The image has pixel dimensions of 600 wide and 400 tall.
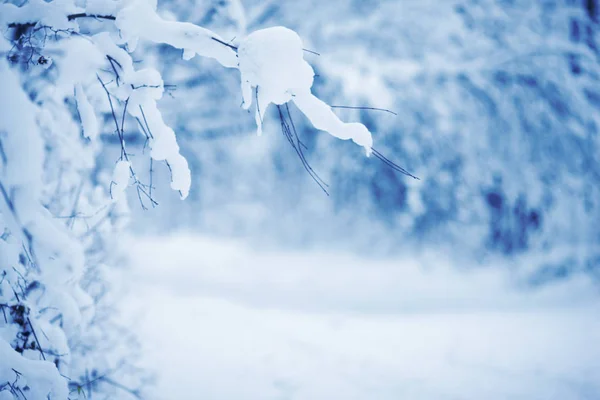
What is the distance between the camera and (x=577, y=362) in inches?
201

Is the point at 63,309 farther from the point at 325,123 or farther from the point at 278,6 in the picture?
the point at 278,6

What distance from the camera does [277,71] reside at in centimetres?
125

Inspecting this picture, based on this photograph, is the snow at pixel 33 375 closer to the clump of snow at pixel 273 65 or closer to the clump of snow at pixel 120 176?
the clump of snow at pixel 120 176

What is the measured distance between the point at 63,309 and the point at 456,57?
5742 mm

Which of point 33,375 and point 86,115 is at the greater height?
point 86,115

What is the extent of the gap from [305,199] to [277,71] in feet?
30.6

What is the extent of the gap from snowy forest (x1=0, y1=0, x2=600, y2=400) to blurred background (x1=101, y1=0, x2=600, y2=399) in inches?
1.5

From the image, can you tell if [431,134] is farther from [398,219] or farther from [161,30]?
[161,30]

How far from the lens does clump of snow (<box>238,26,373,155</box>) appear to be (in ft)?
4.11

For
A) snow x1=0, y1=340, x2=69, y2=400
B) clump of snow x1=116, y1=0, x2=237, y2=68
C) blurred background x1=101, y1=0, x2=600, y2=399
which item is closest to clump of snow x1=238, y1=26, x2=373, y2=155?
clump of snow x1=116, y1=0, x2=237, y2=68

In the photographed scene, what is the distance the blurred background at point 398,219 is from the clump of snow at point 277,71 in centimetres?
228

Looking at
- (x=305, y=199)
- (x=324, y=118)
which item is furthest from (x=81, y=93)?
(x=305, y=199)

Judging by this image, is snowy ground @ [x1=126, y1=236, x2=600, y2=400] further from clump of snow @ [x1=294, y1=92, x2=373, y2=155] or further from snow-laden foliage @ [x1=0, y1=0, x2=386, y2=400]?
clump of snow @ [x1=294, y1=92, x2=373, y2=155]

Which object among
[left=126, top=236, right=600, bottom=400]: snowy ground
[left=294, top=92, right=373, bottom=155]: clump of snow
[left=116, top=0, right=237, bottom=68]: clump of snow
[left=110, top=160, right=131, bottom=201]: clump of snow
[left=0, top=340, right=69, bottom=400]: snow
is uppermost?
[left=126, top=236, right=600, bottom=400]: snowy ground
